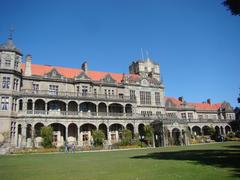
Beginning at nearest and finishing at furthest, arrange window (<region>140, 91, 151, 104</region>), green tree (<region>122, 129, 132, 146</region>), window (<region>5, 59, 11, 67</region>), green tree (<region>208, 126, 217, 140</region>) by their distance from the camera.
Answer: window (<region>5, 59, 11, 67</region>)
green tree (<region>122, 129, 132, 146</region>)
window (<region>140, 91, 151, 104</region>)
green tree (<region>208, 126, 217, 140</region>)

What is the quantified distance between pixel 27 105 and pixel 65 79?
8.34 m

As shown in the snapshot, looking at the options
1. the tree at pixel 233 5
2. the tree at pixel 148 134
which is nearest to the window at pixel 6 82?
the tree at pixel 148 134

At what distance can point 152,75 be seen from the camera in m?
59.8

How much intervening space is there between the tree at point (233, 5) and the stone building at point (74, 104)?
3086 centimetres

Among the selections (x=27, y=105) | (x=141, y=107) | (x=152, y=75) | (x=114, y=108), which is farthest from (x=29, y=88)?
(x=152, y=75)

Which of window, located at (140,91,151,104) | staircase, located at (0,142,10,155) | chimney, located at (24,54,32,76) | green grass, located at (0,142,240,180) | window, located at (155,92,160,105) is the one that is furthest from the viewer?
window, located at (155,92,160,105)

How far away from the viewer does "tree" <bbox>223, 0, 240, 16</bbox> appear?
16266 millimetres

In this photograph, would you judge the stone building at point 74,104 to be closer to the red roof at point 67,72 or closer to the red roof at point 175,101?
the red roof at point 67,72

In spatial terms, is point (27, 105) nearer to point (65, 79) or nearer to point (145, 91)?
point (65, 79)

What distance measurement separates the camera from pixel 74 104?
45.2 metres

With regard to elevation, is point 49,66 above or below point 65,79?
above

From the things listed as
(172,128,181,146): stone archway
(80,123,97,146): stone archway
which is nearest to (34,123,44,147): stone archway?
(80,123,97,146): stone archway

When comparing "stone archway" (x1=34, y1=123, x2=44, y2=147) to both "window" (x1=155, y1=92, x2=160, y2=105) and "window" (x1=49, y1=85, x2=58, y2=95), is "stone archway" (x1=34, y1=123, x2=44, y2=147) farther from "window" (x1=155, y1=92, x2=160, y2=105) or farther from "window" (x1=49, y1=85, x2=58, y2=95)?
"window" (x1=155, y1=92, x2=160, y2=105)

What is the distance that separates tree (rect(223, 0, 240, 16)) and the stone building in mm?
30860
